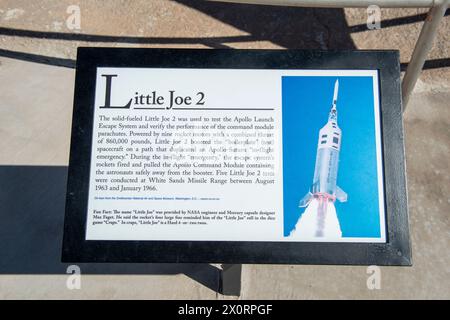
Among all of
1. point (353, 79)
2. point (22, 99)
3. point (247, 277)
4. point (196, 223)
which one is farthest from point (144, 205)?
point (22, 99)

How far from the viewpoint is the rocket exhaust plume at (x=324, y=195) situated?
5.66ft

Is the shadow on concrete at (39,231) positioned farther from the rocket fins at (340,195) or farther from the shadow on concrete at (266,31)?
the rocket fins at (340,195)

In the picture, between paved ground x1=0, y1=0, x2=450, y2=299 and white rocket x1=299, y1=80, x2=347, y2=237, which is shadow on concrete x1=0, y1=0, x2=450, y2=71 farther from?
white rocket x1=299, y1=80, x2=347, y2=237

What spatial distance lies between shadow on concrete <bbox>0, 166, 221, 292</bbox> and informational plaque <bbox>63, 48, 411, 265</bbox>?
997 millimetres

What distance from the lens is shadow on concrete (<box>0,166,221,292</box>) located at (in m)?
2.68

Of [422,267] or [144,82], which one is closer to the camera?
[144,82]

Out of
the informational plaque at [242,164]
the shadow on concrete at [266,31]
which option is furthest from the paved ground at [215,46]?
the informational plaque at [242,164]

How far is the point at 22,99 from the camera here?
11.1ft
